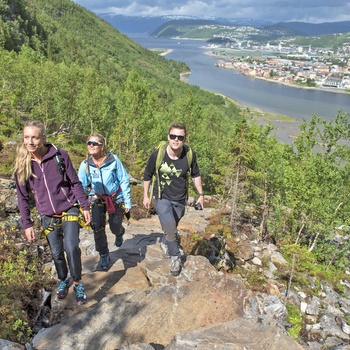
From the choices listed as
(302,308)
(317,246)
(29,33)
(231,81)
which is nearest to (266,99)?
(231,81)

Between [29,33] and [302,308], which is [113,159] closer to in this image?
[302,308]

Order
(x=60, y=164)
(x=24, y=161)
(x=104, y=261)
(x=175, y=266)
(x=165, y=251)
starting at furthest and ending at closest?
1. (x=165, y=251)
2. (x=104, y=261)
3. (x=175, y=266)
4. (x=60, y=164)
5. (x=24, y=161)

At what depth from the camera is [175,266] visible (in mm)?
5426

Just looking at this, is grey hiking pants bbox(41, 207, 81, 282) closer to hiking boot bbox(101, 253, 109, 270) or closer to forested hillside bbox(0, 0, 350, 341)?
forested hillside bbox(0, 0, 350, 341)

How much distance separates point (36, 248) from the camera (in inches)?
240

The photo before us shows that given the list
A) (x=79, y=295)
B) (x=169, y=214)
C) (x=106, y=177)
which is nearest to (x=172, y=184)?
(x=169, y=214)

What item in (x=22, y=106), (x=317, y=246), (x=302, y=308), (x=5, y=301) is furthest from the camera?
(x=22, y=106)

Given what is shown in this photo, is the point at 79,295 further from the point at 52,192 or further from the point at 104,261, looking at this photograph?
the point at 52,192

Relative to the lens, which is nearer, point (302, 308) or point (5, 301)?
point (5, 301)

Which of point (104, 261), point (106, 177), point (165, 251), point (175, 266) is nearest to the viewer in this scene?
point (106, 177)

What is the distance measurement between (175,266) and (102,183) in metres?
1.94

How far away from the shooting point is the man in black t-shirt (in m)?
5.06

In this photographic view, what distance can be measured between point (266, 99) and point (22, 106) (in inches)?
3287

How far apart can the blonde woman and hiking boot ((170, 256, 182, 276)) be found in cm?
162
